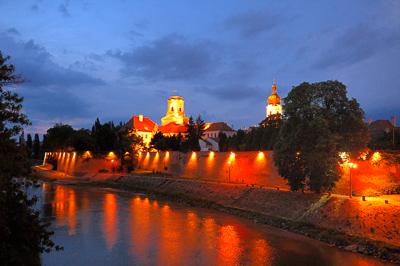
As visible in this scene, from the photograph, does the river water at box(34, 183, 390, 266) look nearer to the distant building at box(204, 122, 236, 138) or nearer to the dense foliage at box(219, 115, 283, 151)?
the dense foliage at box(219, 115, 283, 151)

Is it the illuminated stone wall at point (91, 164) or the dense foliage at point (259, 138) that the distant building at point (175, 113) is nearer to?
the illuminated stone wall at point (91, 164)

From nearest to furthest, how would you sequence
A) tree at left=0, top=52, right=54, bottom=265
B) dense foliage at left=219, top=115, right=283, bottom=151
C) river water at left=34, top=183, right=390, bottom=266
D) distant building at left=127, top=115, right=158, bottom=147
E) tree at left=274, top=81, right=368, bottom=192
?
tree at left=0, top=52, right=54, bottom=265
river water at left=34, top=183, right=390, bottom=266
tree at left=274, top=81, right=368, bottom=192
dense foliage at left=219, top=115, right=283, bottom=151
distant building at left=127, top=115, right=158, bottom=147

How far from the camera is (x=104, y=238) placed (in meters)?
21.1

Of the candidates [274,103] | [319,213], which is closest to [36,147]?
[274,103]

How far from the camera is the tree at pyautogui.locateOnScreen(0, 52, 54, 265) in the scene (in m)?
8.55

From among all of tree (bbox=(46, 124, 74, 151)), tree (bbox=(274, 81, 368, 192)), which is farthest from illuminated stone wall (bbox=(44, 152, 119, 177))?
tree (bbox=(274, 81, 368, 192))

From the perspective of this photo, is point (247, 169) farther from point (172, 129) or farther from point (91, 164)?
point (172, 129)

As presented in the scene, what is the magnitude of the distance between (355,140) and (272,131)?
59.0ft

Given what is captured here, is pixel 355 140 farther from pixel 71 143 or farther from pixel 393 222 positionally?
pixel 71 143

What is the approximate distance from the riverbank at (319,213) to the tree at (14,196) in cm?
1401

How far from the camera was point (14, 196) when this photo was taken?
9.39 m

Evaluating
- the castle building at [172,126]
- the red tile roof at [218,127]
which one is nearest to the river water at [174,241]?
the castle building at [172,126]

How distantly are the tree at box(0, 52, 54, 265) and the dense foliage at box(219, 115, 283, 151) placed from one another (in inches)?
1207

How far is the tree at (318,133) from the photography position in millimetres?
23894
